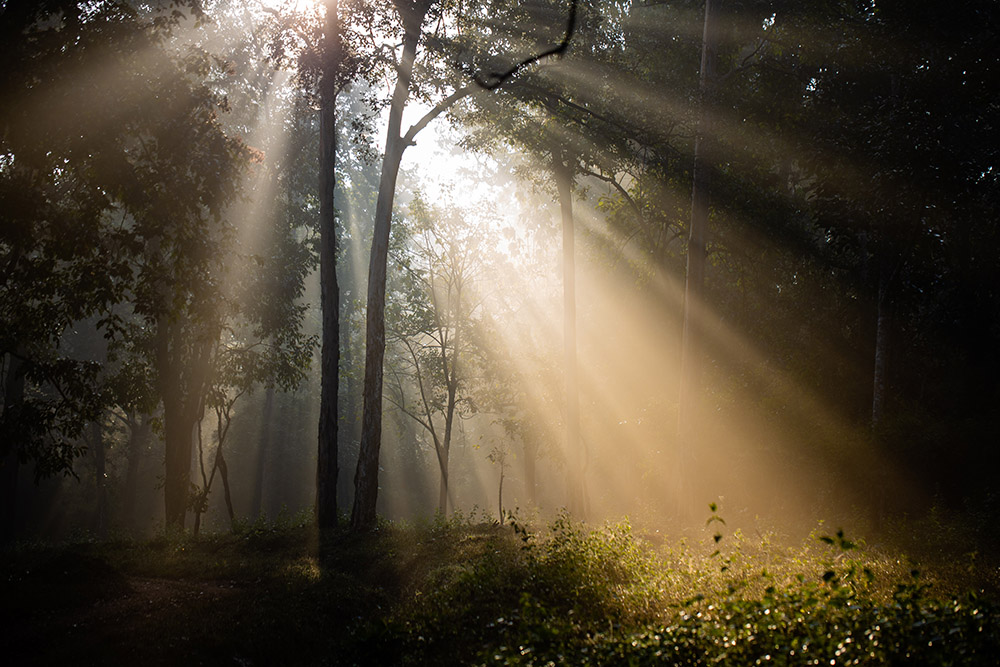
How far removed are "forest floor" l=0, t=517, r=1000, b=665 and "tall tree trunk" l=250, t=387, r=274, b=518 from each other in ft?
89.3

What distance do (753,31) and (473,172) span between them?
25.8m

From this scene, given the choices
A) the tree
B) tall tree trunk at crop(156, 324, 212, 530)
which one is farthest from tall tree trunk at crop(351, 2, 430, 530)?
the tree

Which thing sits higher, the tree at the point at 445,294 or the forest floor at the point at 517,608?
the tree at the point at 445,294

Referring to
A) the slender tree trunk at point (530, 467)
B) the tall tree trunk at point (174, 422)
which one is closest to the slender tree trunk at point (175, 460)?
the tall tree trunk at point (174, 422)

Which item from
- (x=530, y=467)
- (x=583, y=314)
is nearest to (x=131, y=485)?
(x=530, y=467)

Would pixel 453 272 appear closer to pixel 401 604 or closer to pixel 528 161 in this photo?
pixel 528 161

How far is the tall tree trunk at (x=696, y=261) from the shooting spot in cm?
1347

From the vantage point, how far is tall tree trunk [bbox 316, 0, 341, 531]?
15.1m

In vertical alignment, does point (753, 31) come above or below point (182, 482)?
above

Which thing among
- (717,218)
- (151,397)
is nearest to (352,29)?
(717,218)

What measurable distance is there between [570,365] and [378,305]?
6.19 m

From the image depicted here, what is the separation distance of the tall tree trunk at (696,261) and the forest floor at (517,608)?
276cm

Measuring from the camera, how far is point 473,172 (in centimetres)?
4056

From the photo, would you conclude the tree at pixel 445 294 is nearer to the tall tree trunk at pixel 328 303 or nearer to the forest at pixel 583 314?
the forest at pixel 583 314
